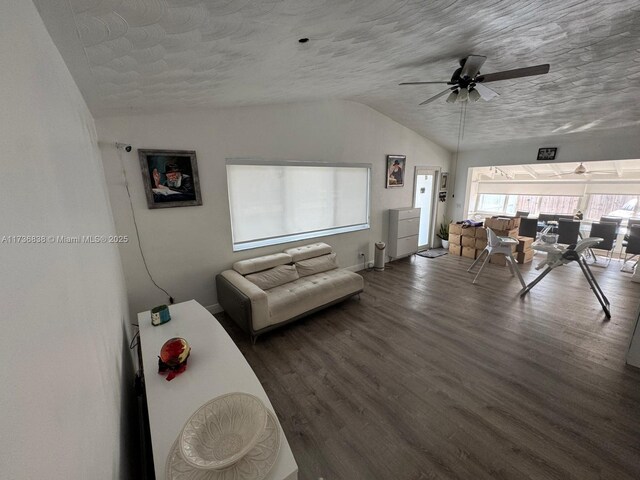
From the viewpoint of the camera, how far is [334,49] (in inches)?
73.7

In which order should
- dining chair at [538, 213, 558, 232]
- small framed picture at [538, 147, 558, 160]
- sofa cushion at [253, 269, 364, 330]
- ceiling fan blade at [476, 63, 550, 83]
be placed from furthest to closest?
dining chair at [538, 213, 558, 232] → small framed picture at [538, 147, 558, 160] → sofa cushion at [253, 269, 364, 330] → ceiling fan blade at [476, 63, 550, 83]

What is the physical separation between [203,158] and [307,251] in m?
1.79

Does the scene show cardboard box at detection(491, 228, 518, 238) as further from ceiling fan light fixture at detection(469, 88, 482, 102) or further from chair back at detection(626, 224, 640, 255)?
ceiling fan light fixture at detection(469, 88, 482, 102)

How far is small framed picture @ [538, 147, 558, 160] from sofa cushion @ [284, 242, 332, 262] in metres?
4.77

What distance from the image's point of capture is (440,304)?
3.57 m

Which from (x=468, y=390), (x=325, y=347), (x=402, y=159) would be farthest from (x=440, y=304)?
(x=402, y=159)

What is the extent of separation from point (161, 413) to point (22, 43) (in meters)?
1.43

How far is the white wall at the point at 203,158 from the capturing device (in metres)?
2.54

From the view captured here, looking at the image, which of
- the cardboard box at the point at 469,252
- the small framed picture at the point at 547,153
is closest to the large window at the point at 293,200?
the cardboard box at the point at 469,252

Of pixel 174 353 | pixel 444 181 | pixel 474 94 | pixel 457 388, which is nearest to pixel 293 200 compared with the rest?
pixel 474 94

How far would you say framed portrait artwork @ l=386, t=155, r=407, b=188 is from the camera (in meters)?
4.96

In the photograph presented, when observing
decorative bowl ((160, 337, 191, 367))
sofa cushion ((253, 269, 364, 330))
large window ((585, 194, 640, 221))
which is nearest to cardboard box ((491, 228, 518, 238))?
large window ((585, 194, 640, 221))

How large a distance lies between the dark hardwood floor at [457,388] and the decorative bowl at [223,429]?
795 mm

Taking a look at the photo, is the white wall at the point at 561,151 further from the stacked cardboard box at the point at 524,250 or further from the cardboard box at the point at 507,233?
the stacked cardboard box at the point at 524,250
